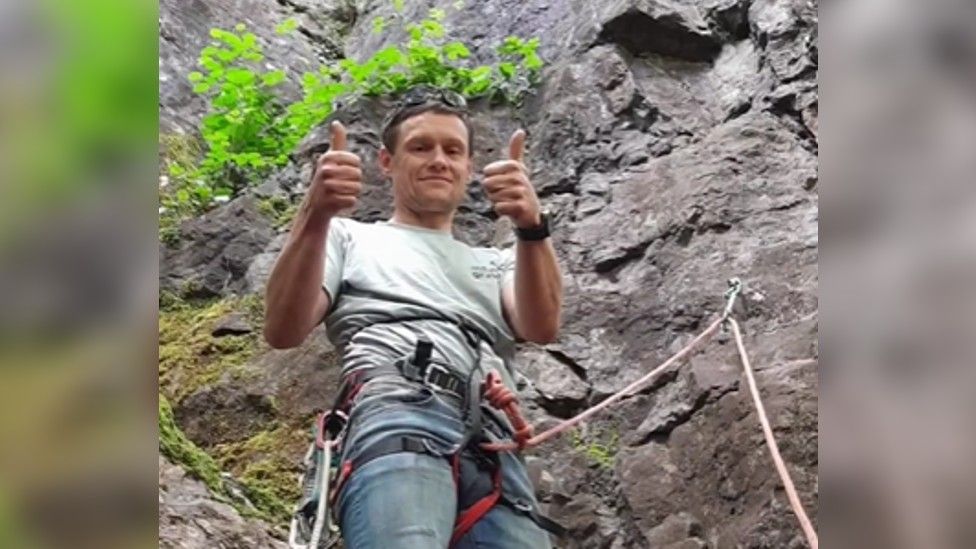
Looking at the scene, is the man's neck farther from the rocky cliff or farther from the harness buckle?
the rocky cliff

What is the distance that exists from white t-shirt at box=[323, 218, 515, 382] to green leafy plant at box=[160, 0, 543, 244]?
1.24 meters

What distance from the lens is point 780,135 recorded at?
224 centimetres

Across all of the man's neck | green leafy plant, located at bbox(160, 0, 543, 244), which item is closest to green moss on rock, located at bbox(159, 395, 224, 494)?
the man's neck

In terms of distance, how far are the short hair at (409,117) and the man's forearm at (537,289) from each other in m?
0.21

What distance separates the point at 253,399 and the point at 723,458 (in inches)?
36.8

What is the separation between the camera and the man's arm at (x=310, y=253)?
1.03 metres

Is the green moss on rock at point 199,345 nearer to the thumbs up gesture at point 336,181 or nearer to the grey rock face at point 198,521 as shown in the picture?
the grey rock face at point 198,521

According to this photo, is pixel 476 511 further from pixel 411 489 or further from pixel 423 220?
pixel 423 220

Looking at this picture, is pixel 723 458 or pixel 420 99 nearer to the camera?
pixel 420 99

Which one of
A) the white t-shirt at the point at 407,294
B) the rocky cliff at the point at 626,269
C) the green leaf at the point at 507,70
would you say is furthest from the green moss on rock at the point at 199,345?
the white t-shirt at the point at 407,294
